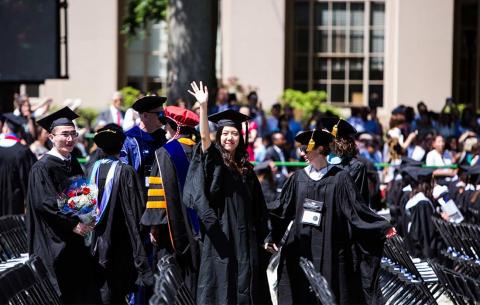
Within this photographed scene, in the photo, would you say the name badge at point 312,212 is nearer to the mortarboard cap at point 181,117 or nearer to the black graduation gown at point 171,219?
the black graduation gown at point 171,219

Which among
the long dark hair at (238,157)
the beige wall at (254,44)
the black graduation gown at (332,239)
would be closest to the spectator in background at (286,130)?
the beige wall at (254,44)

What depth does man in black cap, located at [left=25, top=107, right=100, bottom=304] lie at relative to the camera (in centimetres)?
934

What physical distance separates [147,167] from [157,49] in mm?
14458

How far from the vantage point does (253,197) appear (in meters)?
8.98

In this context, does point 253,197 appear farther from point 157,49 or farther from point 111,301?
point 157,49

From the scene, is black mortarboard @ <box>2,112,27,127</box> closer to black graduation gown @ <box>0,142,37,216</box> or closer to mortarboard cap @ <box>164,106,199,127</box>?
black graduation gown @ <box>0,142,37,216</box>

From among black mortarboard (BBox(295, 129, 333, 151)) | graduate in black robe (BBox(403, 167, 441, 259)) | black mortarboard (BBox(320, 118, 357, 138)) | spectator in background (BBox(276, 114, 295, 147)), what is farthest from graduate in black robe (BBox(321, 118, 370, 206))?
spectator in background (BBox(276, 114, 295, 147))

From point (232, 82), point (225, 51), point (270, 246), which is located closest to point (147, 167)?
point (270, 246)

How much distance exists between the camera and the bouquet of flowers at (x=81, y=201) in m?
9.24

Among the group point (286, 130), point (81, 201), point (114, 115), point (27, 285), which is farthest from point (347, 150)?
point (286, 130)

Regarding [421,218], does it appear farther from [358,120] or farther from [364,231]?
[358,120]

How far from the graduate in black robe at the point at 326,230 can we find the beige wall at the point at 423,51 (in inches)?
584

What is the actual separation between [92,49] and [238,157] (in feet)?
50.0

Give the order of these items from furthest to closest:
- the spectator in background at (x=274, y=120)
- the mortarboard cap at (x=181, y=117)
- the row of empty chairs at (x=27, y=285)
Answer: the spectator in background at (x=274, y=120)
the mortarboard cap at (x=181, y=117)
the row of empty chairs at (x=27, y=285)
